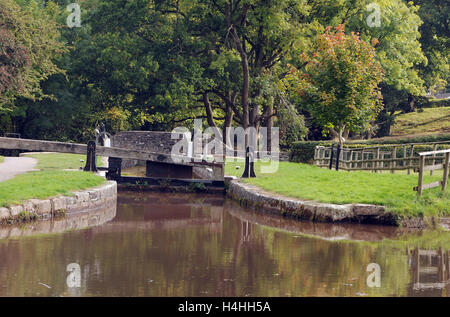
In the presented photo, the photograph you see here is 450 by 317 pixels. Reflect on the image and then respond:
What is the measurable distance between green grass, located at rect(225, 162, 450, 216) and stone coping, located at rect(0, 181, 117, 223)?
4.98m

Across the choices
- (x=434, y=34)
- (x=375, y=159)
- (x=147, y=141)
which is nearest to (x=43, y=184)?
(x=147, y=141)

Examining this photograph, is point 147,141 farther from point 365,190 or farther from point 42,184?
point 365,190

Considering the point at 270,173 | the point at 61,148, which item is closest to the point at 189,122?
the point at 270,173

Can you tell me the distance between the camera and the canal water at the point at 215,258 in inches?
366

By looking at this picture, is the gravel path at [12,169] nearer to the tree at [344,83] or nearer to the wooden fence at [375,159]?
the wooden fence at [375,159]

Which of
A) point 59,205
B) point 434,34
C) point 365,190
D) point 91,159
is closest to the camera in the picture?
point 59,205

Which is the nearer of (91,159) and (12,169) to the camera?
(12,169)

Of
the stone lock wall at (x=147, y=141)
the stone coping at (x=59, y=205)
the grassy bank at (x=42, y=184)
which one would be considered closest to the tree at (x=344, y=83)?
the stone lock wall at (x=147, y=141)

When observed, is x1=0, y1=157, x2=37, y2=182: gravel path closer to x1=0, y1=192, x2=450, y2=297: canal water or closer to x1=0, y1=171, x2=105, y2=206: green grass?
x1=0, y1=171, x2=105, y2=206: green grass

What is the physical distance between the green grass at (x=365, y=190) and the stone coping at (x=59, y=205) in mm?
4984

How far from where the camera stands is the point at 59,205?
1563 cm

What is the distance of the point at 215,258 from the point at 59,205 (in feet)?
18.5

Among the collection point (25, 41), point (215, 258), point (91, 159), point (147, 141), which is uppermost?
point (25, 41)
